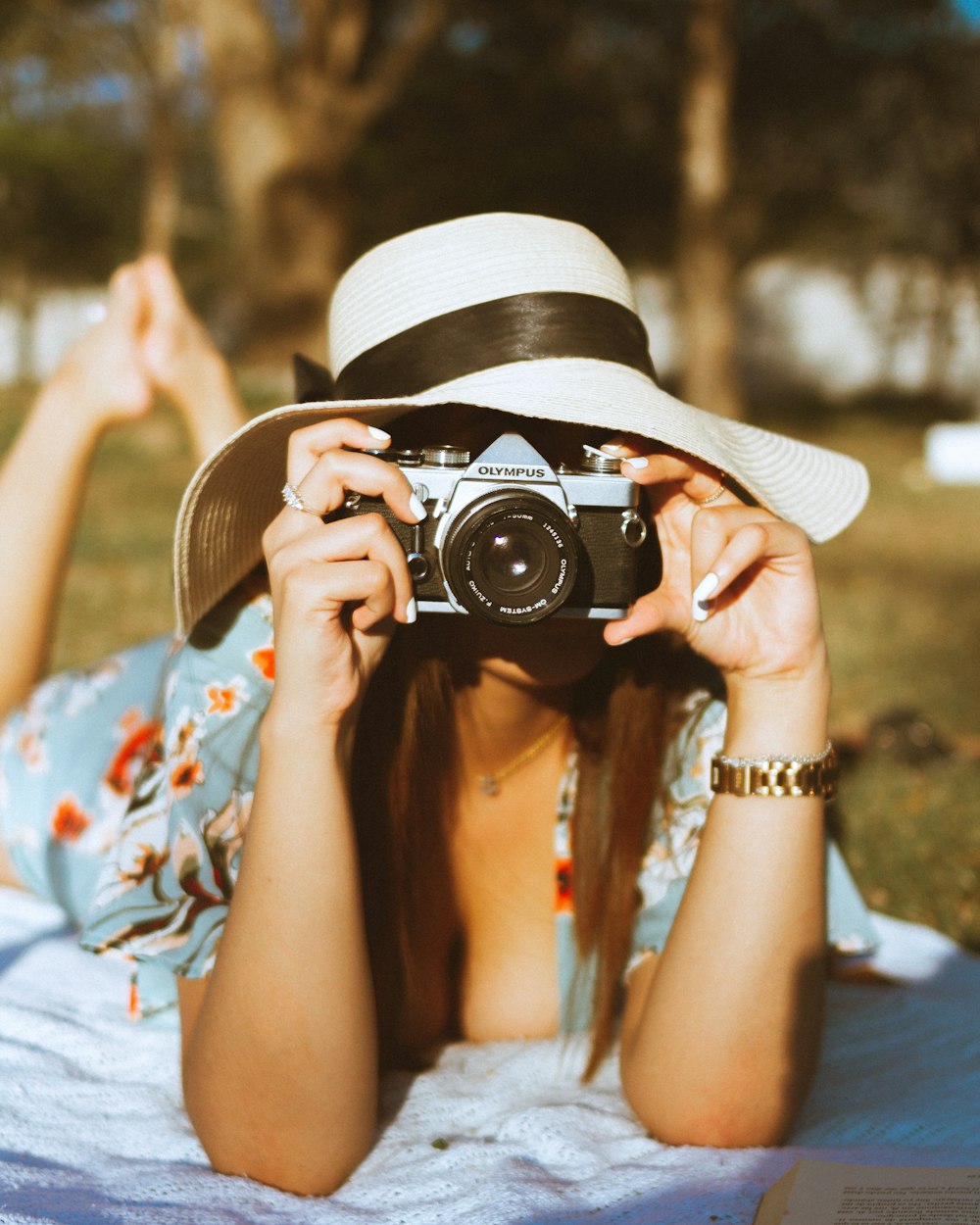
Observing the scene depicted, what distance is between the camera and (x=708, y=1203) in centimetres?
138

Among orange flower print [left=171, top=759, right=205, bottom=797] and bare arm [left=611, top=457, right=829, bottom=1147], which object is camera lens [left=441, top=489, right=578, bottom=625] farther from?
orange flower print [left=171, top=759, right=205, bottom=797]

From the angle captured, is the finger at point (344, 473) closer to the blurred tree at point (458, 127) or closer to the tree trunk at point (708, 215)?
the tree trunk at point (708, 215)

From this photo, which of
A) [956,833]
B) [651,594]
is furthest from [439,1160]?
[956,833]

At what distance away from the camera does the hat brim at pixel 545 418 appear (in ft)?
4.60

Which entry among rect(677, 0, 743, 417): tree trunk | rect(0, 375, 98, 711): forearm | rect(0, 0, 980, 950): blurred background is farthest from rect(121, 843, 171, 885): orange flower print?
rect(677, 0, 743, 417): tree trunk

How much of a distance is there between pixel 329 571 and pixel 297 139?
10.8m

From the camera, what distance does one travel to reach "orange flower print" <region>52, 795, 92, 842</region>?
233cm

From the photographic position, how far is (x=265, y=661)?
5.53 ft

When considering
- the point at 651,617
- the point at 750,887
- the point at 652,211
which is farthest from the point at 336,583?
the point at 652,211

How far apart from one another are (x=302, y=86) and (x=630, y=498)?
433 inches

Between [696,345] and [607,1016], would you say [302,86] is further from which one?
[607,1016]

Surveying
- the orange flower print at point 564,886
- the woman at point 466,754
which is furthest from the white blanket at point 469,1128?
the orange flower print at point 564,886

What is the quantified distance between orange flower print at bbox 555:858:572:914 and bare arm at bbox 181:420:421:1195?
1.51 ft

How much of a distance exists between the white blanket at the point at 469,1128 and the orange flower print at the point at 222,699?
533 millimetres
